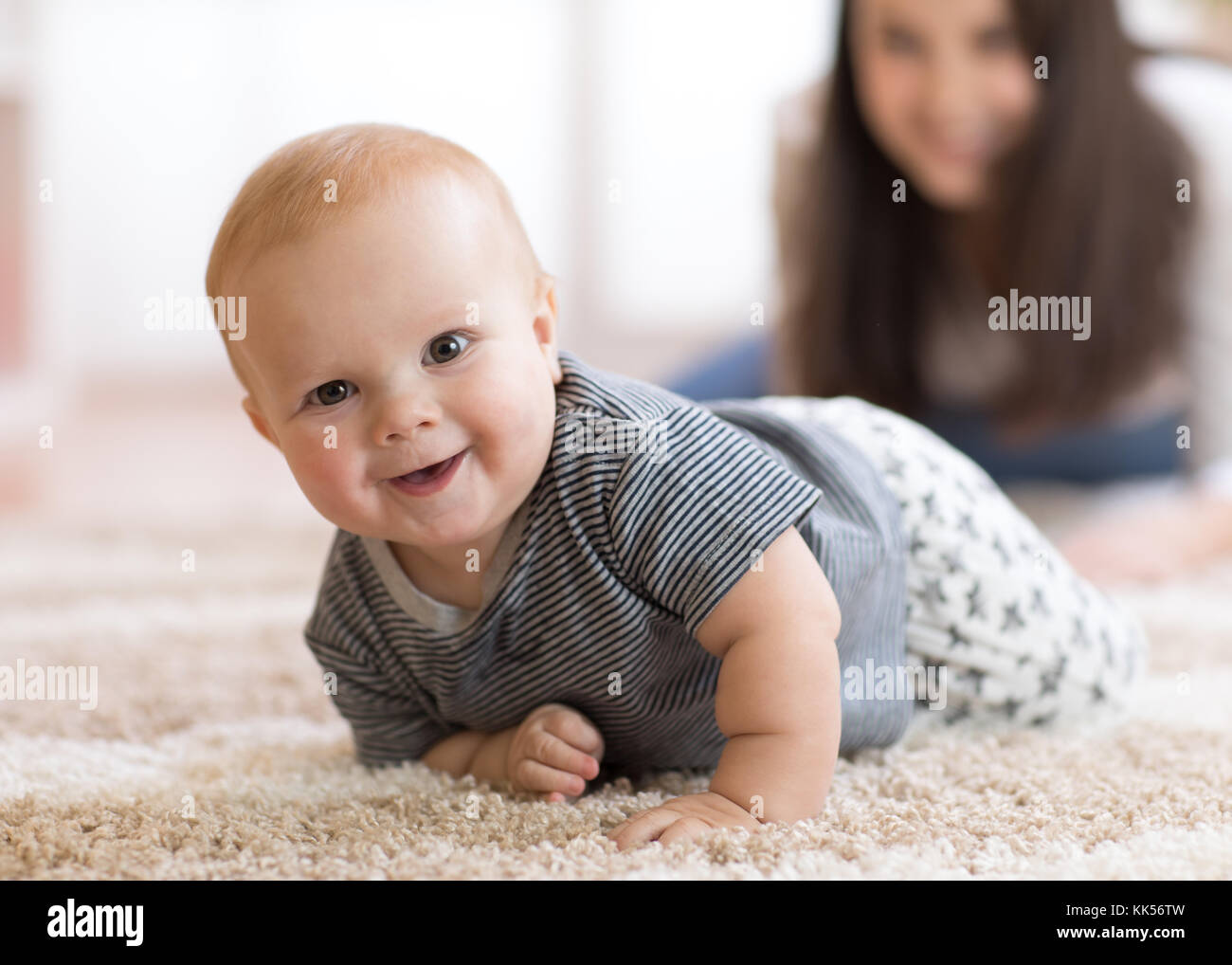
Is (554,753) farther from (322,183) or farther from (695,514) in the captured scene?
(322,183)

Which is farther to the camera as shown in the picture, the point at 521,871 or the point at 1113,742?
the point at 1113,742

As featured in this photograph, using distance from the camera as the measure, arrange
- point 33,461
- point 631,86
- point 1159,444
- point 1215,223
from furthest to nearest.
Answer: point 631,86, point 33,461, point 1159,444, point 1215,223

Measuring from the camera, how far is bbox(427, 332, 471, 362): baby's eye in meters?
0.71

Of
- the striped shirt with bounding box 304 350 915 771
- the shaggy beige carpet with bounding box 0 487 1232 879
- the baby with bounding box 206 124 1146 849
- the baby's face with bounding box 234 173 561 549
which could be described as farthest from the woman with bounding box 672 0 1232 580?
the baby's face with bounding box 234 173 561 549

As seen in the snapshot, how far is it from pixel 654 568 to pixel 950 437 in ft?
4.30

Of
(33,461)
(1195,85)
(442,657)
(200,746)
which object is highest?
(1195,85)

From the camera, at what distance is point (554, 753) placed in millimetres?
782

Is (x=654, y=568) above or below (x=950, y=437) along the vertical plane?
above

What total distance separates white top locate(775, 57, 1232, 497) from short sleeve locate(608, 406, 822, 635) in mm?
1104

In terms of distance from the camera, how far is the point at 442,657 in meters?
0.82

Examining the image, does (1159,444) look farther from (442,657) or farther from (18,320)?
(18,320)
